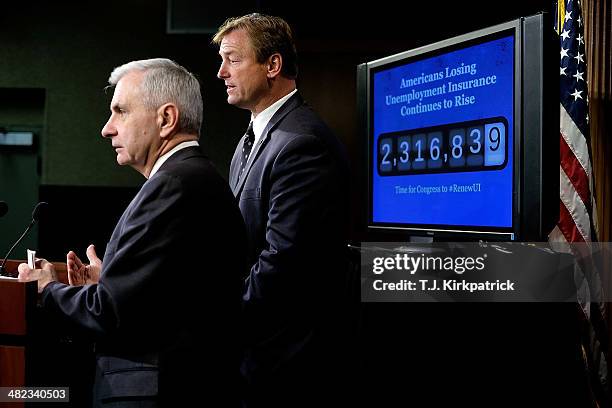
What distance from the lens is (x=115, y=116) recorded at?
1.63 m

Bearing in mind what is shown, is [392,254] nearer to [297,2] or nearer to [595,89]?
[595,89]

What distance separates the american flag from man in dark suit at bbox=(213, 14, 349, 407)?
1.03 metres

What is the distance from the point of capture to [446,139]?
2.21m

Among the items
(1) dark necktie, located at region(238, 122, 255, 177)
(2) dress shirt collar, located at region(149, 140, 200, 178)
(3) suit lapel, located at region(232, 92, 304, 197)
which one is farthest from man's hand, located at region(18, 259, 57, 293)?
(1) dark necktie, located at region(238, 122, 255, 177)

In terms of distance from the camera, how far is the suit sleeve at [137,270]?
144 cm

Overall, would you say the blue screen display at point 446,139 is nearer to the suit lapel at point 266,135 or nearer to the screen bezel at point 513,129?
the screen bezel at point 513,129

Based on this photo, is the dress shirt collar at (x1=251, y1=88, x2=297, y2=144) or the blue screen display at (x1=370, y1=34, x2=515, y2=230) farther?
the dress shirt collar at (x1=251, y1=88, x2=297, y2=144)

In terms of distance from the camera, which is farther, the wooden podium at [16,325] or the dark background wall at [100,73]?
the dark background wall at [100,73]

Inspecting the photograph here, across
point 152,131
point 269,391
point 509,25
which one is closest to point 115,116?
point 152,131

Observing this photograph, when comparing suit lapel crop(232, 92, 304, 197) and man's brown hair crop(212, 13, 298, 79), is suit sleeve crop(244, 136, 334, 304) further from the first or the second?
man's brown hair crop(212, 13, 298, 79)

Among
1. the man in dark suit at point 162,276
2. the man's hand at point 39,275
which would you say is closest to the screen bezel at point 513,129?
the man in dark suit at point 162,276

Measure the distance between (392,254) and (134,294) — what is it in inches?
35.2

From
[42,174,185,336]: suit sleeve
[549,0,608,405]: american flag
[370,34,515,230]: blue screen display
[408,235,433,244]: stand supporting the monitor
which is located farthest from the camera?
[549,0,608,405]: american flag

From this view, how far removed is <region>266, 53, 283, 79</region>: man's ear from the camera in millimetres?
2127
